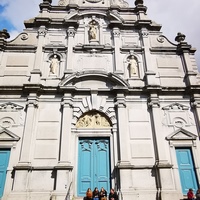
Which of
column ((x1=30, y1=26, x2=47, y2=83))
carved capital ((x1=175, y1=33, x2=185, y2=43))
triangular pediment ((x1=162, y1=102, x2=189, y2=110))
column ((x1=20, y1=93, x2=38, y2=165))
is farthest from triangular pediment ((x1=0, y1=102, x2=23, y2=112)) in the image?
carved capital ((x1=175, y1=33, x2=185, y2=43))

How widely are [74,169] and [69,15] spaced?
9.33 meters

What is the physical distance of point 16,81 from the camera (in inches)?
464

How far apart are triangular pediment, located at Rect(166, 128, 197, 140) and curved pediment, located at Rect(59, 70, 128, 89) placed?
324cm

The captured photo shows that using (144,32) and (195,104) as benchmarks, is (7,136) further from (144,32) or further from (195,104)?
(144,32)

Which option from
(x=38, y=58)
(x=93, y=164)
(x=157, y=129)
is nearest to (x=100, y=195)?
(x=93, y=164)

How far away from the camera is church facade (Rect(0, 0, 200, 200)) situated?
9.58 m

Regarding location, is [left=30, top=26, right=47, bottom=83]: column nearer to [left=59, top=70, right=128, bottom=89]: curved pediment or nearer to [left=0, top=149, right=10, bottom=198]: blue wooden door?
[left=59, top=70, right=128, bottom=89]: curved pediment

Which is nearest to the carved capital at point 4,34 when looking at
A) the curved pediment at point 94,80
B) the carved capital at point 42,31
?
the carved capital at point 42,31

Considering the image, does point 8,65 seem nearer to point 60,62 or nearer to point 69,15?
point 60,62

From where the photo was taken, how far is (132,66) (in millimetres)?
12508

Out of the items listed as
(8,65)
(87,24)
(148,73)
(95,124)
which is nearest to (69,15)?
(87,24)

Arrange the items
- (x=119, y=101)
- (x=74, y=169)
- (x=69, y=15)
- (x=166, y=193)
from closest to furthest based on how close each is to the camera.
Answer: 1. (x=166, y=193)
2. (x=74, y=169)
3. (x=119, y=101)
4. (x=69, y=15)

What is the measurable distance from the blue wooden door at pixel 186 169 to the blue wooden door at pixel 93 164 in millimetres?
3266

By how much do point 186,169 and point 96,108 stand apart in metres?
5.02
